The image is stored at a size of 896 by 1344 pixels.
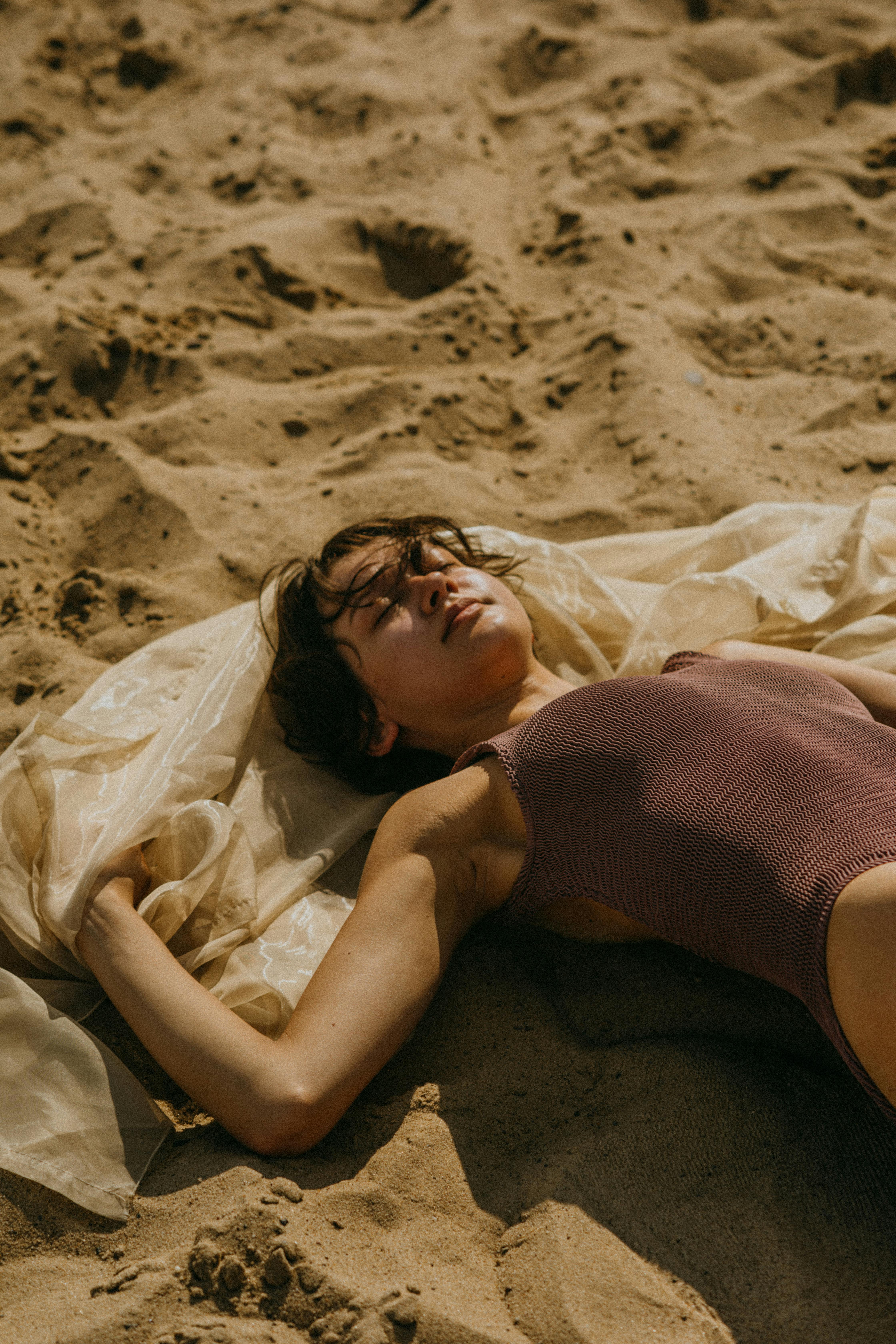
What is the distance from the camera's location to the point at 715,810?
182 centimetres

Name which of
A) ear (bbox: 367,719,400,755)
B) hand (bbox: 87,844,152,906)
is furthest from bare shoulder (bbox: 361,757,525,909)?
hand (bbox: 87,844,152,906)

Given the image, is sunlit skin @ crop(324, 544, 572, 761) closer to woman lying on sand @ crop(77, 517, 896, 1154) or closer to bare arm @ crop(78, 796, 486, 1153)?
woman lying on sand @ crop(77, 517, 896, 1154)

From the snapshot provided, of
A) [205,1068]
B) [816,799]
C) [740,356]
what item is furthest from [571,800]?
[740,356]

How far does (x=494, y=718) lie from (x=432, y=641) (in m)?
0.25

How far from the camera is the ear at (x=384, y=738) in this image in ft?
8.09

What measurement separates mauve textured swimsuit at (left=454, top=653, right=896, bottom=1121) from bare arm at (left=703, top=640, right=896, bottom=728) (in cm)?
18

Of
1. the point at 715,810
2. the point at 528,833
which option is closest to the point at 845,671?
the point at 715,810

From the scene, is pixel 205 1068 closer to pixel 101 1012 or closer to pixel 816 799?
pixel 101 1012

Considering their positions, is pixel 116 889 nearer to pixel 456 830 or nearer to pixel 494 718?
pixel 456 830

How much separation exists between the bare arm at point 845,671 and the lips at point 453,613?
26.6 inches

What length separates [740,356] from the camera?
391cm

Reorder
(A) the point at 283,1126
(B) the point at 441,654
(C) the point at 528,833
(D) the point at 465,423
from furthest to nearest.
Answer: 1. (D) the point at 465,423
2. (B) the point at 441,654
3. (C) the point at 528,833
4. (A) the point at 283,1126

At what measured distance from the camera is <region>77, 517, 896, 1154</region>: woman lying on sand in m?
1.69

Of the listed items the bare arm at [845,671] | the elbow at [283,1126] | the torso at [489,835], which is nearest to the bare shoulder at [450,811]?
the torso at [489,835]
